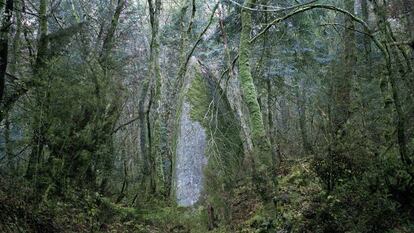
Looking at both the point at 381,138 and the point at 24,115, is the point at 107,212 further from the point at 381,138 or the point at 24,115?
the point at 381,138

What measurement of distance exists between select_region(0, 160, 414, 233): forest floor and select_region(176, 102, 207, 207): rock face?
0.52 metres

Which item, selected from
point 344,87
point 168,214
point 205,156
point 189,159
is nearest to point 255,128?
point 344,87

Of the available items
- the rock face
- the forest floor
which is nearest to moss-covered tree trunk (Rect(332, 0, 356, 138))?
the forest floor

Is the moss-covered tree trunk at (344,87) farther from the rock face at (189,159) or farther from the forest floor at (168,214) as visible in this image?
the rock face at (189,159)

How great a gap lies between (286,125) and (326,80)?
8.73m

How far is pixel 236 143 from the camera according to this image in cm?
1137

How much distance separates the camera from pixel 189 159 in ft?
34.8

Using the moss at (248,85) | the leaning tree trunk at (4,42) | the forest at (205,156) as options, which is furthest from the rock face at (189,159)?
the leaning tree trunk at (4,42)

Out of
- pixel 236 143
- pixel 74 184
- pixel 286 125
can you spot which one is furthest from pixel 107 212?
pixel 286 125

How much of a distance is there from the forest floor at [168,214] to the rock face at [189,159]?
517mm

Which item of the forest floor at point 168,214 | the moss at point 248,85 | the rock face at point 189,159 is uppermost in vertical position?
the moss at point 248,85

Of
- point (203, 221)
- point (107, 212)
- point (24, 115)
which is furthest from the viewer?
point (203, 221)

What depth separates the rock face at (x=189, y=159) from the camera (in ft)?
32.8

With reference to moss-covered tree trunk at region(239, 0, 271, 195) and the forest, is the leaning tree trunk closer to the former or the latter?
the forest
